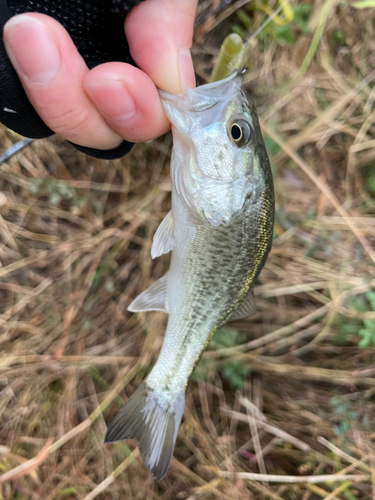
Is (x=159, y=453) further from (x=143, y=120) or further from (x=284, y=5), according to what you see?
(x=284, y=5)

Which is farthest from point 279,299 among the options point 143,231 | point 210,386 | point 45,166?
point 45,166

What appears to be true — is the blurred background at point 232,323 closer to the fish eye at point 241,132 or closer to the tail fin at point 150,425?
the tail fin at point 150,425

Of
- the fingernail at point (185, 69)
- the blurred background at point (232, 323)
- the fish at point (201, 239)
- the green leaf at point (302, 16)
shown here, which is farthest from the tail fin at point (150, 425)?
the green leaf at point (302, 16)

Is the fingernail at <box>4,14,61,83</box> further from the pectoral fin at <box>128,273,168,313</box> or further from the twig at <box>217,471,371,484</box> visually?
the twig at <box>217,471,371,484</box>

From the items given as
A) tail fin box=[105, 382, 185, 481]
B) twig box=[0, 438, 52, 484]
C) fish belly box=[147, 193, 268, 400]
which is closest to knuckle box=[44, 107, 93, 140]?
fish belly box=[147, 193, 268, 400]

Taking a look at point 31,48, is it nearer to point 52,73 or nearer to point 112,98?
point 52,73

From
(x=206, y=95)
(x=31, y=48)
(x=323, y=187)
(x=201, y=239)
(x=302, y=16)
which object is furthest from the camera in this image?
(x=323, y=187)

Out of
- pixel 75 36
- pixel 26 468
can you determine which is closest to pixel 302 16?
pixel 75 36
